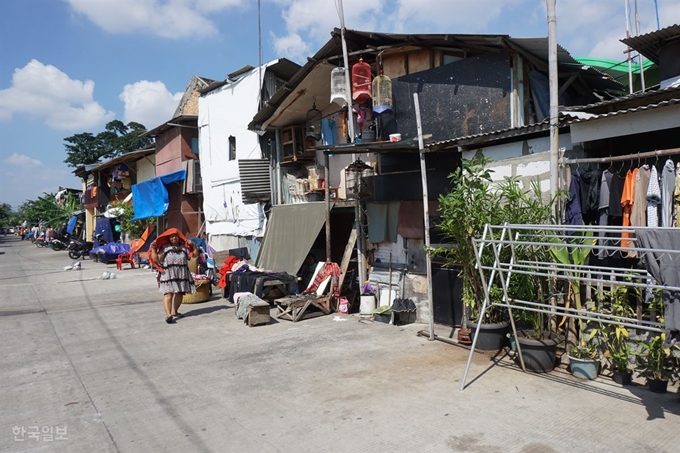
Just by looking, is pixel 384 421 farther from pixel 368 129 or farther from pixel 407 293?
pixel 368 129

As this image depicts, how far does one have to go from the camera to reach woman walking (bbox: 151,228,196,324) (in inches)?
356

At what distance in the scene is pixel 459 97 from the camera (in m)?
8.32

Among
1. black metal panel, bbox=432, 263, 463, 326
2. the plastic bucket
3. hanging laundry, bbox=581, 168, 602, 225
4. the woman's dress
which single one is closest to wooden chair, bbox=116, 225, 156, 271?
the woman's dress

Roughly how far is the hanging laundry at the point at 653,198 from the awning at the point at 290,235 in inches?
264

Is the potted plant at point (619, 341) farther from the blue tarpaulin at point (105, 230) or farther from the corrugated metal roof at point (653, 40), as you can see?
the blue tarpaulin at point (105, 230)

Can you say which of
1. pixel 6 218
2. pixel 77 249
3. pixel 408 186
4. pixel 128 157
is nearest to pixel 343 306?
pixel 408 186

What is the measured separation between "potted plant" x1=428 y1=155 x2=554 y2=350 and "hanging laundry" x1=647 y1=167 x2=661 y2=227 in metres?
1.12

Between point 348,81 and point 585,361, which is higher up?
point 348,81

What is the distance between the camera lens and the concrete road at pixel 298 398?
13.4 feet

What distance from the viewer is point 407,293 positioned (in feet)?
30.0

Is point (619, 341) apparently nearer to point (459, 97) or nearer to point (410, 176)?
point (410, 176)

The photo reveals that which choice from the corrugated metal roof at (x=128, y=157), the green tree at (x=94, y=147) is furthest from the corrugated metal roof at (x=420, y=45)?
the green tree at (x=94, y=147)

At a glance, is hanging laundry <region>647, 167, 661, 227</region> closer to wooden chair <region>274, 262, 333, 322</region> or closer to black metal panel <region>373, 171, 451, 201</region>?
black metal panel <region>373, 171, 451, 201</region>

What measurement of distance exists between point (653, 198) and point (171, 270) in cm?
800
